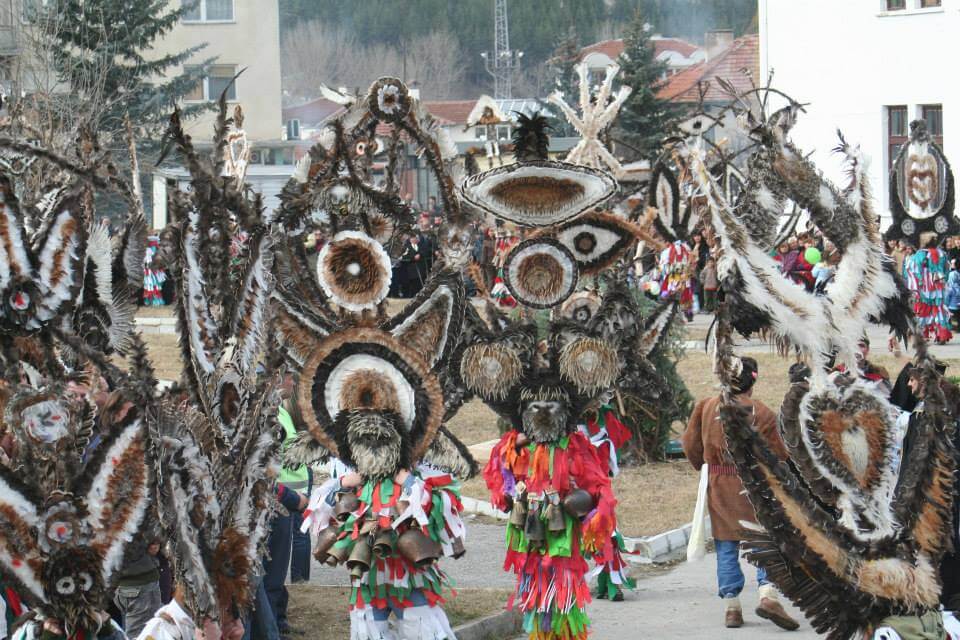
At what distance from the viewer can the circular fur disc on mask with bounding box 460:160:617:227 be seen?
8.98 metres

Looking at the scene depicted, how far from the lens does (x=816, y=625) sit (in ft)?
17.7

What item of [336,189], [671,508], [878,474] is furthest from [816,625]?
[671,508]

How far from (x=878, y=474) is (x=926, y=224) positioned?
14.6 meters

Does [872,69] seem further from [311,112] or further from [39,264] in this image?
[311,112]

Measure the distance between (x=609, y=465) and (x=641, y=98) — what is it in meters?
32.4

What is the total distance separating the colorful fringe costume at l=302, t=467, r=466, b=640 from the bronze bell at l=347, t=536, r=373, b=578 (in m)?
0.01

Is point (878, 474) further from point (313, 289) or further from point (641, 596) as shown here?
point (641, 596)

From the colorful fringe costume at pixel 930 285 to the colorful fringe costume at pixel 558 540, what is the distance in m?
12.8

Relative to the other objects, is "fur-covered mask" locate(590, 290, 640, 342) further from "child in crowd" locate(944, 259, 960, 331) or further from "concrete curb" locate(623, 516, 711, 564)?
"child in crowd" locate(944, 259, 960, 331)

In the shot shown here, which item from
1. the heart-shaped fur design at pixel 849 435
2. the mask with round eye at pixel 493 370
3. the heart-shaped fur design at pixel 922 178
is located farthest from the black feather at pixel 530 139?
the heart-shaped fur design at pixel 922 178

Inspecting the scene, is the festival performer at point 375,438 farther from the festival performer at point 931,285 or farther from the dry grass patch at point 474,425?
the festival performer at point 931,285

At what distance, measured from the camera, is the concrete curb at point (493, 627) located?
8.69 m

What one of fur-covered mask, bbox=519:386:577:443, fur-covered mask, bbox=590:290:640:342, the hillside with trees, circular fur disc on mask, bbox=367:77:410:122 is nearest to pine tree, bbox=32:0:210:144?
circular fur disc on mask, bbox=367:77:410:122

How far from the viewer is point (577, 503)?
832cm
